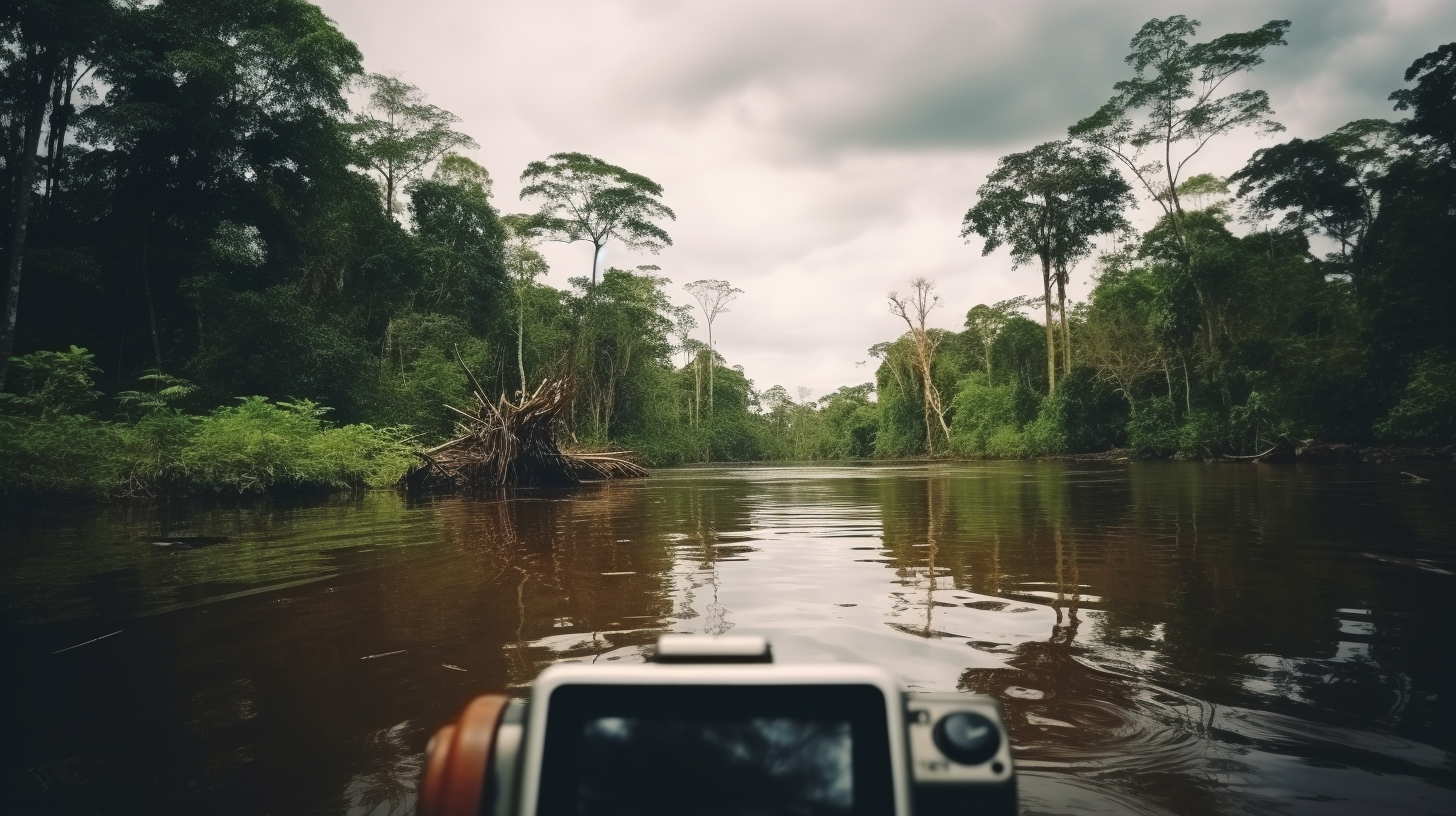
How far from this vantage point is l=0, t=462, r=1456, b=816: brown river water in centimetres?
172

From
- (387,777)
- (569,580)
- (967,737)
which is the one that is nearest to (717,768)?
(967,737)

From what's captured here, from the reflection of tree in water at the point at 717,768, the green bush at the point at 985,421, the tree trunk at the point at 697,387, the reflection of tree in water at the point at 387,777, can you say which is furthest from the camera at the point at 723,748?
the tree trunk at the point at 697,387

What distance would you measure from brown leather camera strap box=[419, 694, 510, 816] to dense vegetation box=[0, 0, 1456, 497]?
13.9m

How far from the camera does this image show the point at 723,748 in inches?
23.7

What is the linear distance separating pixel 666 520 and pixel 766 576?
11.7 feet

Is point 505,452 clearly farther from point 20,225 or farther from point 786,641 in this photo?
point 786,641

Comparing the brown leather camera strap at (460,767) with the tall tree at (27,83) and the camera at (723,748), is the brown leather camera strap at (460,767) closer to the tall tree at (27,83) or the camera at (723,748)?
the camera at (723,748)

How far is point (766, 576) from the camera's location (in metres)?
4.27

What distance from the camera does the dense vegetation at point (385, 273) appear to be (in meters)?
14.1

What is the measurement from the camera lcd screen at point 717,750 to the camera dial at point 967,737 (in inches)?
2.2

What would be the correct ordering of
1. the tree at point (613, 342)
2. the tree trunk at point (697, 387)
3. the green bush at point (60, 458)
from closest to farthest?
the green bush at point (60, 458) < the tree at point (613, 342) < the tree trunk at point (697, 387)

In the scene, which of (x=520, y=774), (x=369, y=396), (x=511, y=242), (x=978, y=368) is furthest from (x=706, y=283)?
(x=520, y=774)

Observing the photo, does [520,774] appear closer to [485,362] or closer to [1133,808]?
[1133,808]

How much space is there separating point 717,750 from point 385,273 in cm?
2627
